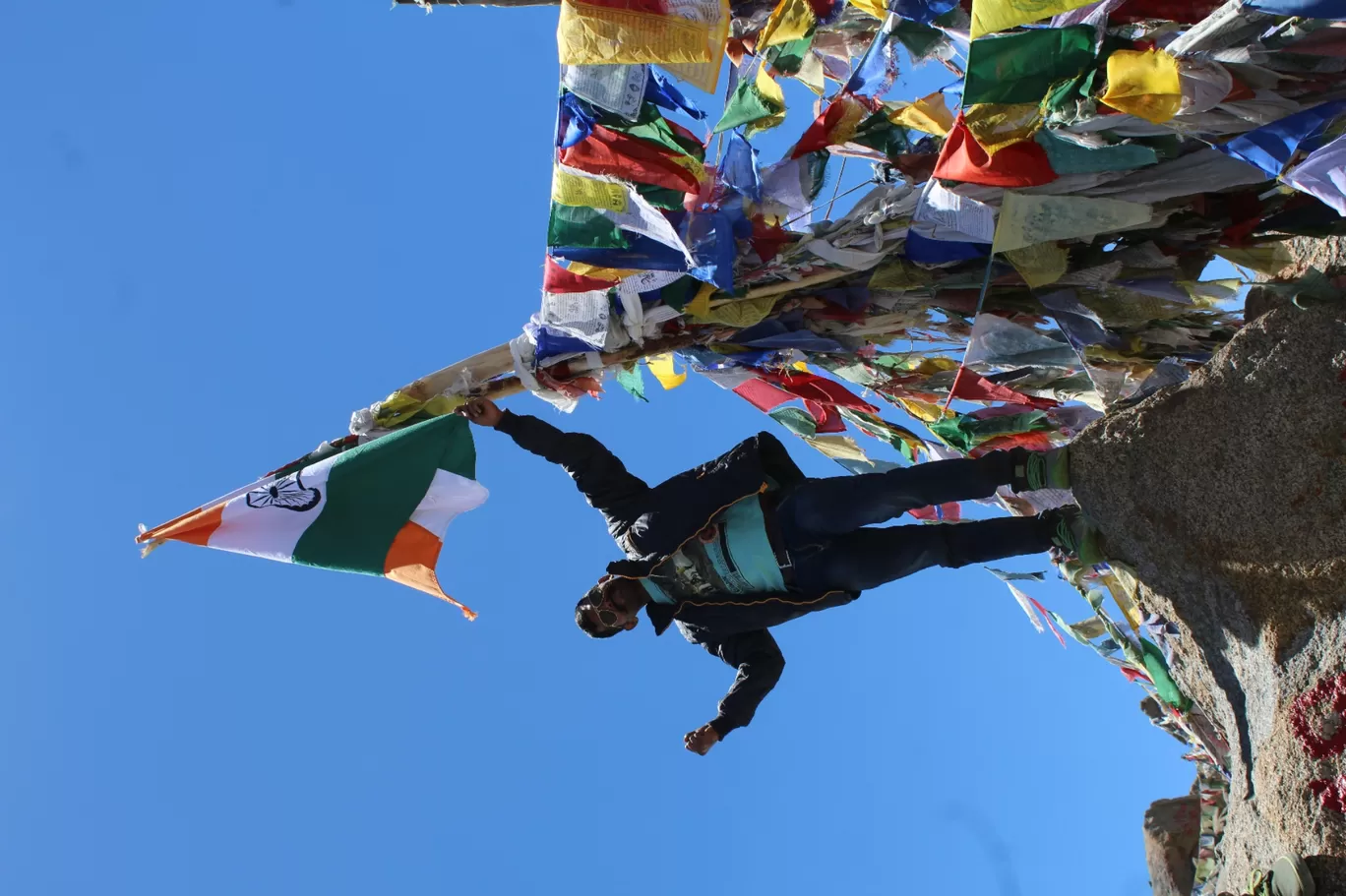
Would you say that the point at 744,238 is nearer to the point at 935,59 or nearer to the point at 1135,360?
the point at 935,59

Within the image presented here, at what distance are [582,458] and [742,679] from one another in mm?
1122

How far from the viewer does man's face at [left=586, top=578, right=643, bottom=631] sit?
13.0 ft

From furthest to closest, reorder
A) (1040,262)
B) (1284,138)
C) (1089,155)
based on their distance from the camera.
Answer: (1040,262)
(1089,155)
(1284,138)

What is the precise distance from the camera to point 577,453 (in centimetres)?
412

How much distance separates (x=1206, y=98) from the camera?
299 centimetres

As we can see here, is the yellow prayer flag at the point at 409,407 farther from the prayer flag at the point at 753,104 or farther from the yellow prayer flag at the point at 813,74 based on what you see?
the yellow prayer flag at the point at 813,74

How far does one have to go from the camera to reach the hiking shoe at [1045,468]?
133 inches

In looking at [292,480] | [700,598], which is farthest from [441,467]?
[700,598]

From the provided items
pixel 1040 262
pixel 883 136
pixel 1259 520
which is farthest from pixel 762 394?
pixel 1259 520

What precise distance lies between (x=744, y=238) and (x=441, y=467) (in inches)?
60.7

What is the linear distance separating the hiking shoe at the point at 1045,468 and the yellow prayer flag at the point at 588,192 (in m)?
1.69

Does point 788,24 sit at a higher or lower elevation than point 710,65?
higher

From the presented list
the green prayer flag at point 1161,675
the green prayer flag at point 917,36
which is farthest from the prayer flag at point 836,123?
the green prayer flag at point 1161,675

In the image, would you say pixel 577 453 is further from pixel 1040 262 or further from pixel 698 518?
pixel 1040 262
